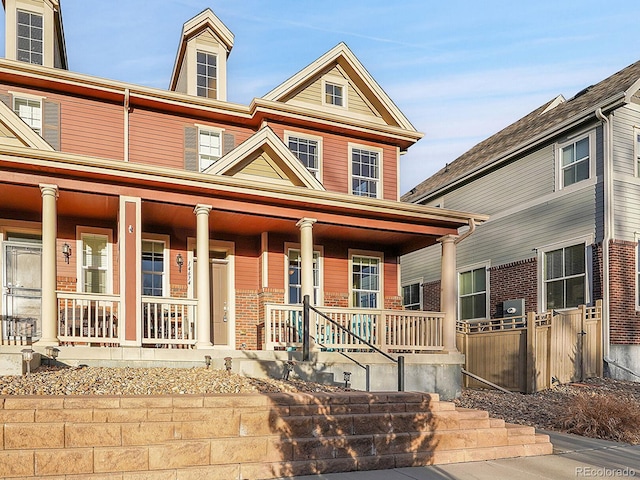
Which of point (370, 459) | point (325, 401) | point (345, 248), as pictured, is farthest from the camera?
point (345, 248)

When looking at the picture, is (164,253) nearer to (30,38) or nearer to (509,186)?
(30,38)

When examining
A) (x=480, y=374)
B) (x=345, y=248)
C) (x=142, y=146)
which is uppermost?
(x=142, y=146)

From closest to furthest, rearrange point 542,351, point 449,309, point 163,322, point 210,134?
point 163,322
point 449,309
point 542,351
point 210,134

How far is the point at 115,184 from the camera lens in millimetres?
11008

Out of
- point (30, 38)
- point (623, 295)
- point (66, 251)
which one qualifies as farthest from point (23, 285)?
point (623, 295)

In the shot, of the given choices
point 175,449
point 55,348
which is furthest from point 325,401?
point 55,348

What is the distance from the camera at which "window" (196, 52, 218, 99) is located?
15312mm

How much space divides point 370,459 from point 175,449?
7.41 feet

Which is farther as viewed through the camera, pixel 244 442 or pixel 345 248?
pixel 345 248

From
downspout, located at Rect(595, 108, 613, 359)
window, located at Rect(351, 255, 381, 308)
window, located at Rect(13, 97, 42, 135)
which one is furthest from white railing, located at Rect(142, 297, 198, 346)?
downspout, located at Rect(595, 108, 613, 359)

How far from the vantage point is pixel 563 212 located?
16562mm

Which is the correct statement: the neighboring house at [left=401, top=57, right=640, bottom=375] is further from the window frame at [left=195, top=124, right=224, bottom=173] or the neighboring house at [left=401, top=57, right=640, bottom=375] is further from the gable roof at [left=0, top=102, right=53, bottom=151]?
the gable roof at [left=0, top=102, right=53, bottom=151]

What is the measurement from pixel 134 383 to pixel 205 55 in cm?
1029

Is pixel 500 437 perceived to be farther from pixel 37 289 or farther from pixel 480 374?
→ pixel 37 289
